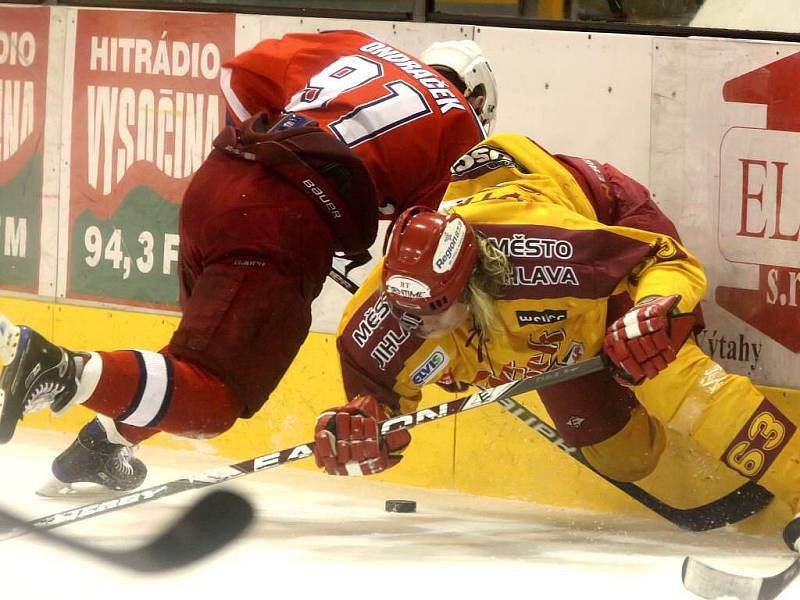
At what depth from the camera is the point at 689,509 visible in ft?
11.6

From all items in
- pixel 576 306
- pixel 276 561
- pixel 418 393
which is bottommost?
pixel 276 561

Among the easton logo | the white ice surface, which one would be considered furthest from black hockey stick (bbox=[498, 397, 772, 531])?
the easton logo

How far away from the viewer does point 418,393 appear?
3.37m

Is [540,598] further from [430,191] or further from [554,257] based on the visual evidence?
[430,191]

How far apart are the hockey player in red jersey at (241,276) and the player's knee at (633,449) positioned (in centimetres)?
75

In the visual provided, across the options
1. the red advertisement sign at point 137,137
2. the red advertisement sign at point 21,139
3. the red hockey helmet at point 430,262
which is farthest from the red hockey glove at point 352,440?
the red advertisement sign at point 21,139

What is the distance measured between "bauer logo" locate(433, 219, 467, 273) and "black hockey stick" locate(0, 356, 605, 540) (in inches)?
15.4

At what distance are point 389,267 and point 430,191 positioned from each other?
1.71 feet

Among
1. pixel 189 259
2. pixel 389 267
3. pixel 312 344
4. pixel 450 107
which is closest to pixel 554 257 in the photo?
pixel 389 267

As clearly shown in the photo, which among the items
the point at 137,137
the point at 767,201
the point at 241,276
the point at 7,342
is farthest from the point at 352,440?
the point at 137,137

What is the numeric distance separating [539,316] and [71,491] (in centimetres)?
145

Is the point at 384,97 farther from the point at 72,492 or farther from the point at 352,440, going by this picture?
the point at 72,492

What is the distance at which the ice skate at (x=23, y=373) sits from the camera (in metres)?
2.67

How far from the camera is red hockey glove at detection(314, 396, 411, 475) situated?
10.1 ft
